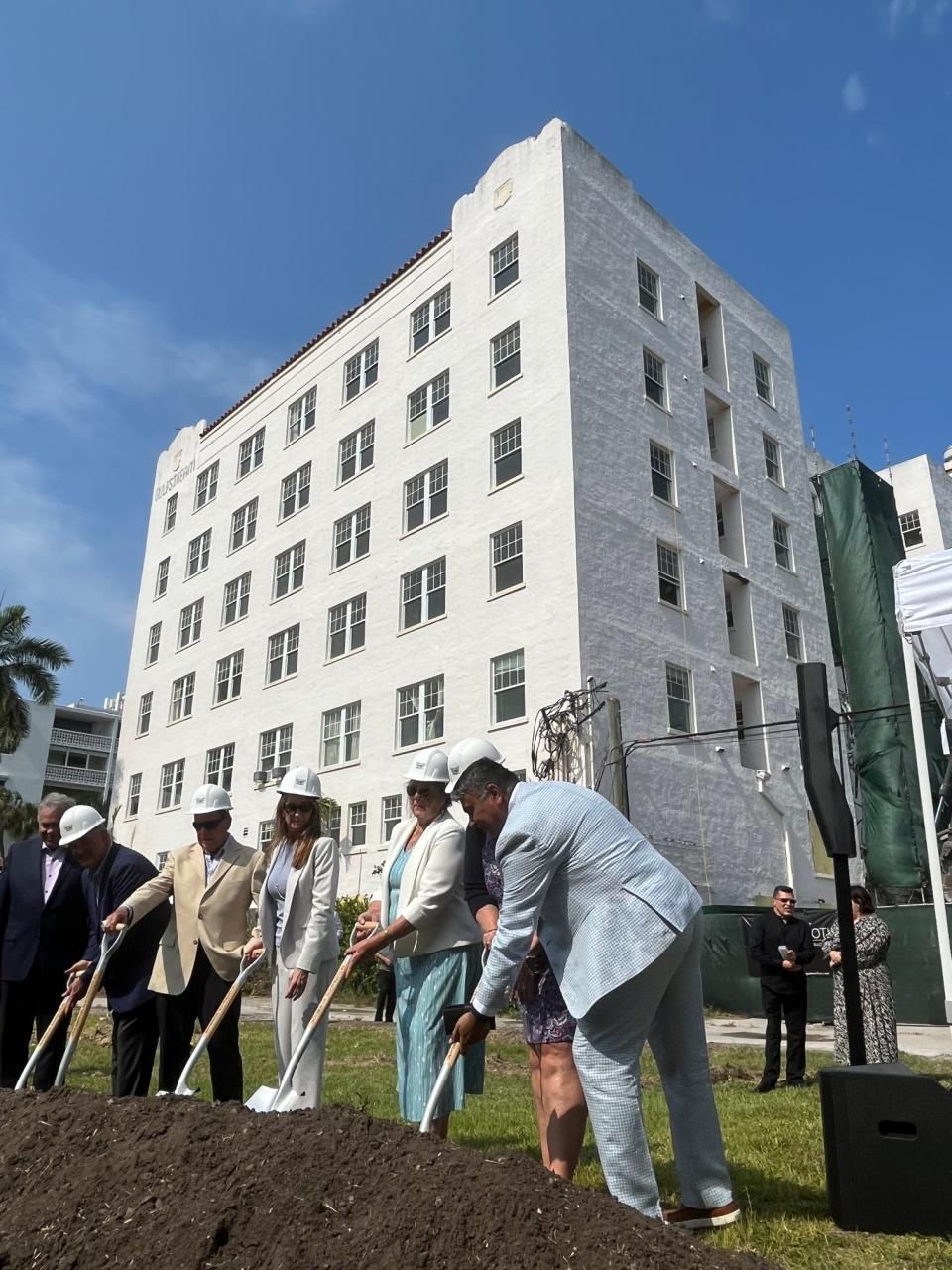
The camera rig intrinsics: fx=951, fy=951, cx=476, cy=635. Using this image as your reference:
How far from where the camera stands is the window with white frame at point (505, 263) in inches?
948

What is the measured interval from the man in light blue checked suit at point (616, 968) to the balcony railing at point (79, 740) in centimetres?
6430

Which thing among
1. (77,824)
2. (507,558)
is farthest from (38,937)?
(507,558)

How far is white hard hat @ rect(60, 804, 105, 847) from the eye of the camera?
589cm

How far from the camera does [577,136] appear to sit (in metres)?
24.0

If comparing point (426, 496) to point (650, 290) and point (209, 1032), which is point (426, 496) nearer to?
point (650, 290)

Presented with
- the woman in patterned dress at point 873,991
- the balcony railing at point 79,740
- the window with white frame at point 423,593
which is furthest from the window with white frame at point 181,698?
the balcony railing at point 79,740

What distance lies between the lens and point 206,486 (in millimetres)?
33938

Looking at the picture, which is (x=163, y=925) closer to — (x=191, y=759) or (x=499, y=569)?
(x=499, y=569)

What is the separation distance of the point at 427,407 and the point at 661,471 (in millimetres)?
6497

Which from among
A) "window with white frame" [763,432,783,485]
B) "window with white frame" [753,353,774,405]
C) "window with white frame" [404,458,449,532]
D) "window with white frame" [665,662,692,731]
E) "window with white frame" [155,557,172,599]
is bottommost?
"window with white frame" [665,662,692,731]

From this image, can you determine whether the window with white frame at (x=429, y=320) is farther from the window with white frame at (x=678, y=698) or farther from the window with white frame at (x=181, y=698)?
the window with white frame at (x=181, y=698)

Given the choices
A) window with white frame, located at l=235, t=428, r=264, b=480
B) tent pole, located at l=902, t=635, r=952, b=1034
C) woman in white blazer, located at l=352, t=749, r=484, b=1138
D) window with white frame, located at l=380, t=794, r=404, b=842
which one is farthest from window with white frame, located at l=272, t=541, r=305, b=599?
woman in white blazer, located at l=352, t=749, r=484, b=1138

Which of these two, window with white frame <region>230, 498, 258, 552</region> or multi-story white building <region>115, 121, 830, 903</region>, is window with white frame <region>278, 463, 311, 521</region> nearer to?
multi-story white building <region>115, 121, 830, 903</region>

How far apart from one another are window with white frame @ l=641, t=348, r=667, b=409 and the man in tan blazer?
66.4 feet
